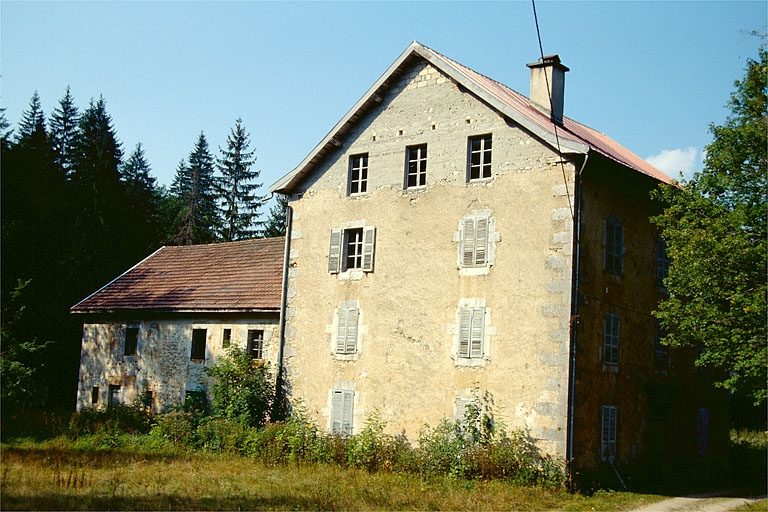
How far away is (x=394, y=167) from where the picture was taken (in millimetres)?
19625

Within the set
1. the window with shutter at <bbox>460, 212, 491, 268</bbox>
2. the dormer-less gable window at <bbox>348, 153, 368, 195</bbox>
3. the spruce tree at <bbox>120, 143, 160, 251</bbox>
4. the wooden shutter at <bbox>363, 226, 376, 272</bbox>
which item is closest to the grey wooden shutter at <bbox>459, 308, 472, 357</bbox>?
A: the window with shutter at <bbox>460, 212, 491, 268</bbox>

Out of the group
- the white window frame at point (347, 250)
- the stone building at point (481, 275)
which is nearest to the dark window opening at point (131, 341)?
the stone building at point (481, 275)

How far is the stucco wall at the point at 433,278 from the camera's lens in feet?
54.4

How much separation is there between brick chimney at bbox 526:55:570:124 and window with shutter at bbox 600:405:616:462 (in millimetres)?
7348

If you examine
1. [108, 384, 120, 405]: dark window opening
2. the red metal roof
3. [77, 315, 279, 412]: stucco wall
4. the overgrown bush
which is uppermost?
the red metal roof

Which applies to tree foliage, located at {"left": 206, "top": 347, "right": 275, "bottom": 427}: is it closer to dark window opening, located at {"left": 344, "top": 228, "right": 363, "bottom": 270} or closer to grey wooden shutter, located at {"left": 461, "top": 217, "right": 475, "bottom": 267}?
dark window opening, located at {"left": 344, "top": 228, "right": 363, "bottom": 270}

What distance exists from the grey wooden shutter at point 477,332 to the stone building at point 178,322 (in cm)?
650

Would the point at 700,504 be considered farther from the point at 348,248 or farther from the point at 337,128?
the point at 337,128

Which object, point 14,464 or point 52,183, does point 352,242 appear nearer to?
point 14,464

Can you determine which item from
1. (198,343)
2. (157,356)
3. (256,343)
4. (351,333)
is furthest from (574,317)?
(157,356)

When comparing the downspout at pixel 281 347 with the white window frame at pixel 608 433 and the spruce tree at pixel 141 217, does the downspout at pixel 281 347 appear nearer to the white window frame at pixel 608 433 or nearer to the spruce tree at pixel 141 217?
the white window frame at pixel 608 433

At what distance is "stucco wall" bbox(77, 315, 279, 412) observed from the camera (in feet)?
74.4

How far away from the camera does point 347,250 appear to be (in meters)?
20.3

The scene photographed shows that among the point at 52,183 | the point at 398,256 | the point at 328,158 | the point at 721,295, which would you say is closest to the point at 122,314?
the point at 328,158
